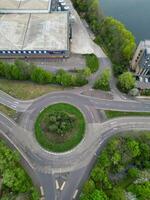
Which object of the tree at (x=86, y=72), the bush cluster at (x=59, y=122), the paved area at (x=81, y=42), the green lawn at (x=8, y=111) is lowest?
the bush cluster at (x=59, y=122)

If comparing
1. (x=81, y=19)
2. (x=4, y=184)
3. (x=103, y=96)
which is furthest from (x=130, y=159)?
(x=81, y=19)

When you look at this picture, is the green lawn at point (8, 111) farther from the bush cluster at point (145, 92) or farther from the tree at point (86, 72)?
the bush cluster at point (145, 92)

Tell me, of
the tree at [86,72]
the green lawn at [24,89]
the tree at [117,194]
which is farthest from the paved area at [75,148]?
the tree at [117,194]

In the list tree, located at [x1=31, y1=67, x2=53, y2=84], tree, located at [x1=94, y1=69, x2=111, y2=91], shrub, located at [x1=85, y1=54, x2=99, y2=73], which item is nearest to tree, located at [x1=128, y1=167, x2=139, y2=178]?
tree, located at [x1=94, y1=69, x2=111, y2=91]

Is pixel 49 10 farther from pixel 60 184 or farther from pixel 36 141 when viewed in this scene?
pixel 60 184

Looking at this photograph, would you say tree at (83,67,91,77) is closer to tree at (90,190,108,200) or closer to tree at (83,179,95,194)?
tree at (83,179,95,194)

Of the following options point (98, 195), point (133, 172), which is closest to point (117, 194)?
point (98, 195)

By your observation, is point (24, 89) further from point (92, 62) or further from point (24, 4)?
point (24, 4)
